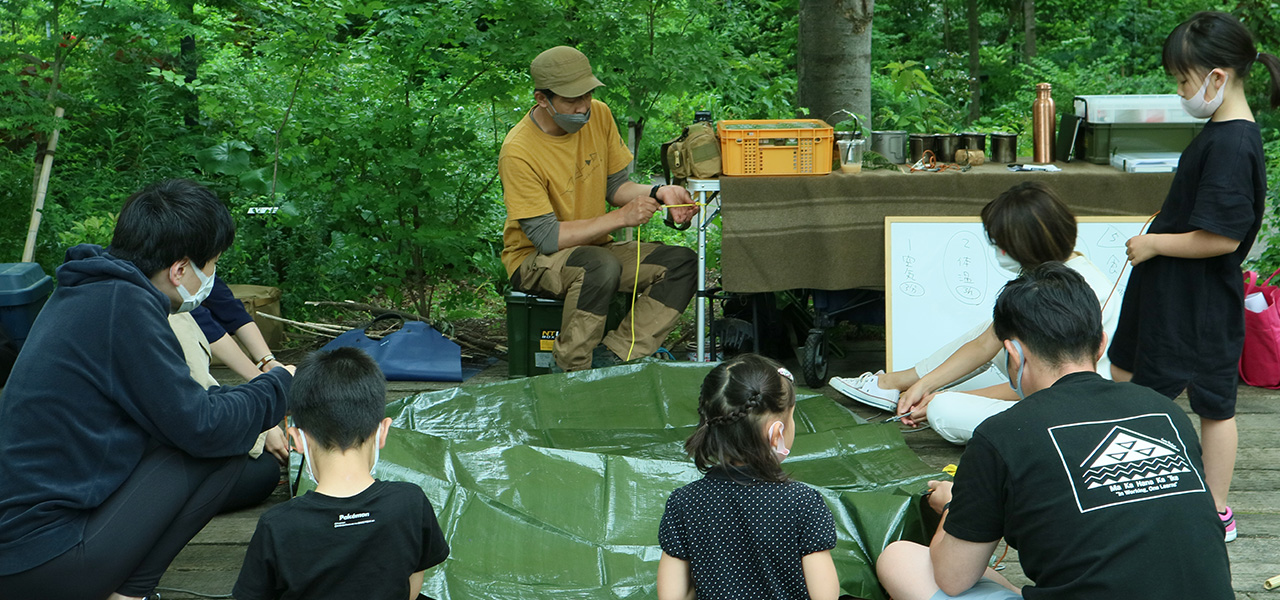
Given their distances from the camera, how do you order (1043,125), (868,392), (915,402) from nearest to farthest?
1. (915,402)
2. (868,392)
3. (1043,125)

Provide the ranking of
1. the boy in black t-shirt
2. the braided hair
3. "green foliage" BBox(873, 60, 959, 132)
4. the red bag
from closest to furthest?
1. the boy in black t-shirt
2. the braided hair
3. the red bag
4. "green foliage" BBox(873, 60, 959, 132)

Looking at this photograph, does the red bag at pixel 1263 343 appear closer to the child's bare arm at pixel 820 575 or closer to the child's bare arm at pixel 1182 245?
the child's bare arm at pixel 1182 245

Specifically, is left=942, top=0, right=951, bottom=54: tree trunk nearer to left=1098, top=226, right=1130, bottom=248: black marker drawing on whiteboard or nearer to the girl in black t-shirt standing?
left=1098, top=226, right=1130, bottom=248: black marker drawing on whiteboard

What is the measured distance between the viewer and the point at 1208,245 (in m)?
2.42

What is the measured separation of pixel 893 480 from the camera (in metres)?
2.76

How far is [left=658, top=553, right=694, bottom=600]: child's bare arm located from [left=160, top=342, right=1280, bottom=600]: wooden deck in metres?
0.98

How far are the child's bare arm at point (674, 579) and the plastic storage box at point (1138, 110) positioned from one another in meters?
3.07

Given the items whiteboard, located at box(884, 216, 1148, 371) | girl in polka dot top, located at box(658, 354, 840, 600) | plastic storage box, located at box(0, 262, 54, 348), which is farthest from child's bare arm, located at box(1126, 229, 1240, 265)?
plastic storage box, located at box(0, 262, 54, 348)

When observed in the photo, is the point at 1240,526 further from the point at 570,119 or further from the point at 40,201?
the point at 40,201

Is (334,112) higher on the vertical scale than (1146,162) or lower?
higher

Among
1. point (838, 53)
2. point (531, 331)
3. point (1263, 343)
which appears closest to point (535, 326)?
point (531, 331)

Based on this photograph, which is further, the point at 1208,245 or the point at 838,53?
the point at 838,53

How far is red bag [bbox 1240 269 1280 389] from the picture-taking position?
3699mm

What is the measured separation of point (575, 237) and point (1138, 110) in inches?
89.0
